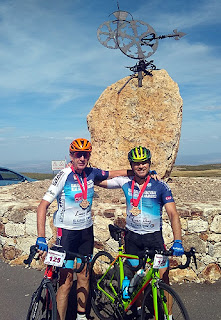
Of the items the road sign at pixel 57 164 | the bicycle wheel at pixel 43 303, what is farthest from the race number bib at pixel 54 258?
the road sign at pixel 57 164

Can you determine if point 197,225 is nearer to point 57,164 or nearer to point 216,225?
point 216,225

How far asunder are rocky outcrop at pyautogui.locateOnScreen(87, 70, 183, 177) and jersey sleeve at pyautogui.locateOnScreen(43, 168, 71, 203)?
14.8 ft

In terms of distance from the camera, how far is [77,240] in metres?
3.58

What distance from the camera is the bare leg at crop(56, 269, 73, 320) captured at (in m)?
3.42

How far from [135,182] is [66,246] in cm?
114

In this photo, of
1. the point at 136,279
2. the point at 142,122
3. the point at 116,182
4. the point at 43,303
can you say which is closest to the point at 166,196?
the point at 116,182

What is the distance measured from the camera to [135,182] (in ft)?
11.8

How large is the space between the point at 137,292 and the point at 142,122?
538 centimetres

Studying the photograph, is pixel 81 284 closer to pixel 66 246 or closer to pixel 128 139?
pixel 66 246

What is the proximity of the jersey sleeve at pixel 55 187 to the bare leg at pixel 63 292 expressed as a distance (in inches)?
34.9

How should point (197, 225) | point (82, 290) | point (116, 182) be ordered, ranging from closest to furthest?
point (82, 290), point (116, 182), point (197, 225)

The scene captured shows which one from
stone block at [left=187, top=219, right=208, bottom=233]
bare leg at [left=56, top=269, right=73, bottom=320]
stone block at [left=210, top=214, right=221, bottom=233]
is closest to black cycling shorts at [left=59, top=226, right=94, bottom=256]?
bare leg at [left=56, top=269, right=73, bottom=320]

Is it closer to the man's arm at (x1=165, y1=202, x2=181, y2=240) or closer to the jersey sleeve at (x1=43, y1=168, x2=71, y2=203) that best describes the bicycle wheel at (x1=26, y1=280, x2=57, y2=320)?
the jersey sleeve at (x1=43, y1=168, x2=71, y2=203)

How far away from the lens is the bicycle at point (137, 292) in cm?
291
